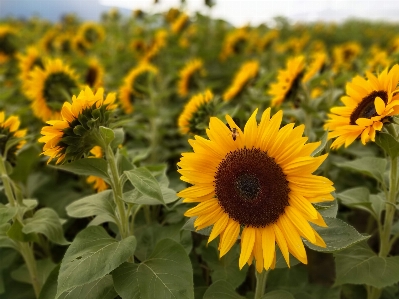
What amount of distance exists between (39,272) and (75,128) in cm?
78

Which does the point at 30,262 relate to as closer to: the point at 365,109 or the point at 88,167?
the point at 88,167

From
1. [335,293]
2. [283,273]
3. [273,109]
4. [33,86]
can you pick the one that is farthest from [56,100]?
[335,293]

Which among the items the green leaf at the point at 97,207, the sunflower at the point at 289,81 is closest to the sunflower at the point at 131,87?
the sunflower at the point at 289,81

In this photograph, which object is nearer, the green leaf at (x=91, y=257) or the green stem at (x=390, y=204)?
the green leaf at (x=91, y=257)

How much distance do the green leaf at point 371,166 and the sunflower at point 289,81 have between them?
0.59 meters

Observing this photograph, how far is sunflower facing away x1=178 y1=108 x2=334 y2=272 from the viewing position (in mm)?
1030

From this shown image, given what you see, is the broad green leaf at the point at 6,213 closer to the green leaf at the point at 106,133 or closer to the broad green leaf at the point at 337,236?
the green leaf at the point at 106,133

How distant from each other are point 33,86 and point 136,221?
45.0 inches

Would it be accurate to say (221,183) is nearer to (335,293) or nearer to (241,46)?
(335,293)

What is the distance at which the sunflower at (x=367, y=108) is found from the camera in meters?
1.18

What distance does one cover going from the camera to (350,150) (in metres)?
2.19

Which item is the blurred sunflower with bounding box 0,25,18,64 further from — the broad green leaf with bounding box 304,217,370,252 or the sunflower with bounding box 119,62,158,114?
the broad green leaf with bounding box 304,217,370,252

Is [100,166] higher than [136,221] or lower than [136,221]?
higher

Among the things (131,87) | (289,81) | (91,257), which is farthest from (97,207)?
(131,87)
